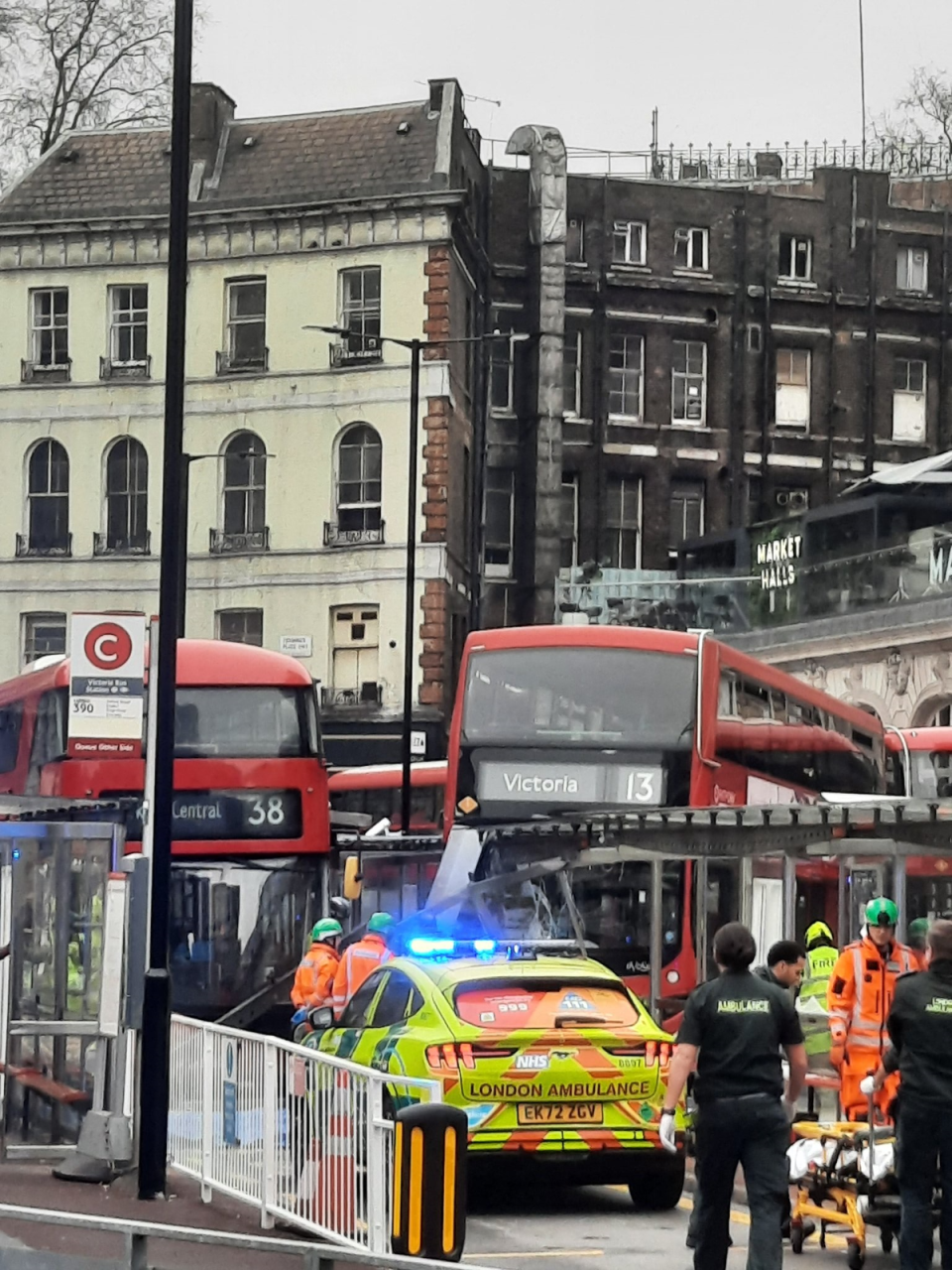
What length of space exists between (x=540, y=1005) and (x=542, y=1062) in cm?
47

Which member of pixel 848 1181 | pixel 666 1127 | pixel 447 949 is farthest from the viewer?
pixel 447 949

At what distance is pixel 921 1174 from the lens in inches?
440

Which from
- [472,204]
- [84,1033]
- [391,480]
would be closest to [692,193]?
[472,204]

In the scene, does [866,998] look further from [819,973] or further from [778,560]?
Result: [778,560]

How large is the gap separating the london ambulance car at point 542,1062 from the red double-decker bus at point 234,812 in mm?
11942

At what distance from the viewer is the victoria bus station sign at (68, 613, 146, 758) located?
632 inches

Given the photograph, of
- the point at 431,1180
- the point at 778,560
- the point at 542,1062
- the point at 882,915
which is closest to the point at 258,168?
the point at 778,560

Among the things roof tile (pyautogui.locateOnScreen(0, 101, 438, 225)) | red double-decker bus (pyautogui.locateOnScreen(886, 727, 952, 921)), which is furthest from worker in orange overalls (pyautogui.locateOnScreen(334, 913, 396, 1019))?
roof tile (pyautogui.locateOnScreen(0, 101, 438, 225))

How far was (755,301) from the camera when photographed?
62.3 m

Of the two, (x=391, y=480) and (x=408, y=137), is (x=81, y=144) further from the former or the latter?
(x=391, y=480)

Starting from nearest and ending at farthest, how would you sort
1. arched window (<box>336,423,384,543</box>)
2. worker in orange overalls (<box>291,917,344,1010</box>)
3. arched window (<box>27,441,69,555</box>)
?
worker in orange overalls (<box>291,917,344,1010</box>)
arched window (<box>336,423,384,543</box>)
arched window (<box>27,441,69,555</box>)

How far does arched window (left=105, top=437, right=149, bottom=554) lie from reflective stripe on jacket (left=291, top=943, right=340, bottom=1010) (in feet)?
119

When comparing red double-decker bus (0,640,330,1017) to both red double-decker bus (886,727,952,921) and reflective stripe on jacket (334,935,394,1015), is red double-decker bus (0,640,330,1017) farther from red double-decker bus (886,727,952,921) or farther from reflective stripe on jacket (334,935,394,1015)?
red double-decker bus (886,727,952,921)

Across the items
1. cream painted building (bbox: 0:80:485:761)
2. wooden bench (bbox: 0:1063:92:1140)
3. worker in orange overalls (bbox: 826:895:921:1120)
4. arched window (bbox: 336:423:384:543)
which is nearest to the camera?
worker in orange overalls (bbox: 826:895:921:1120)
